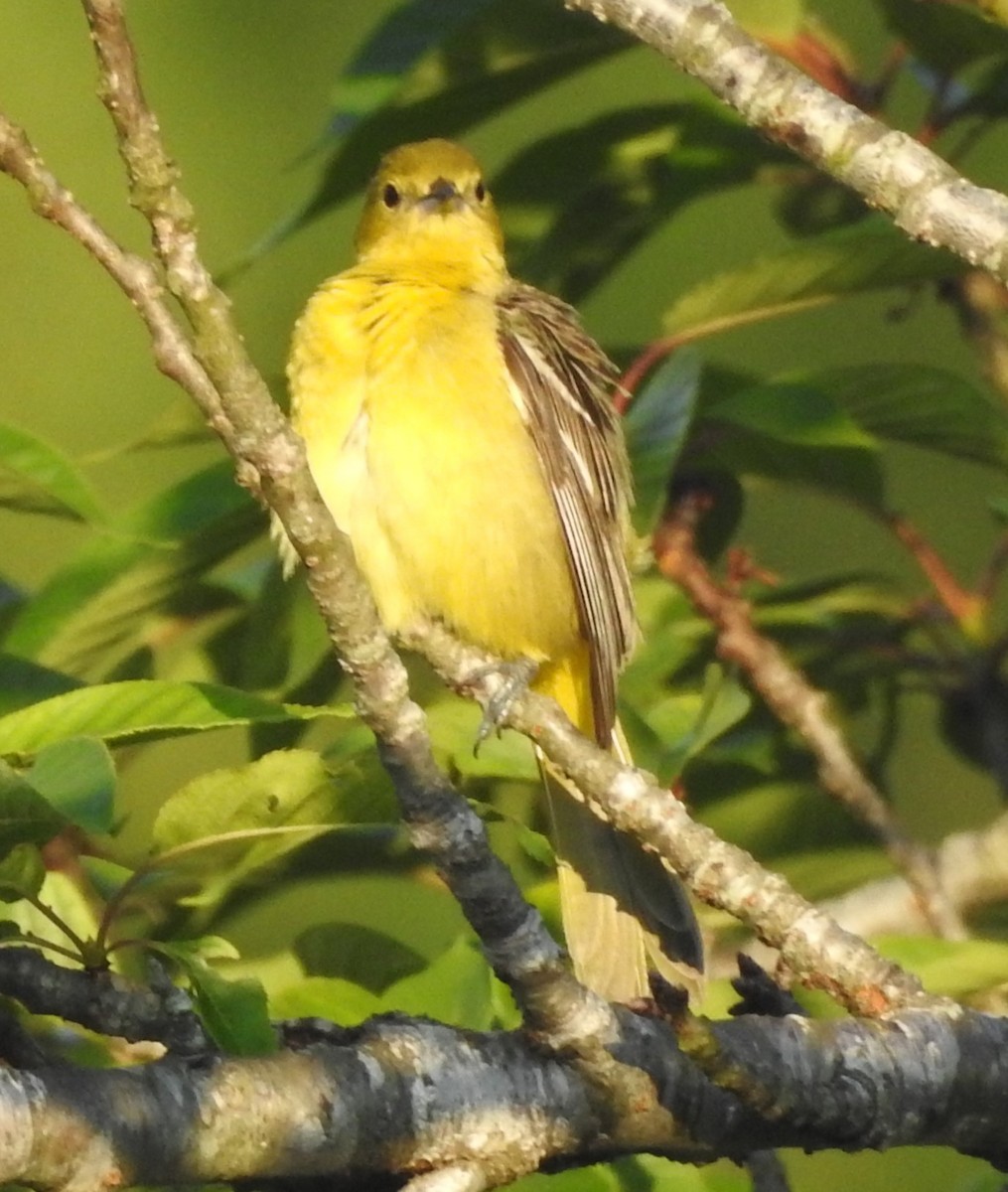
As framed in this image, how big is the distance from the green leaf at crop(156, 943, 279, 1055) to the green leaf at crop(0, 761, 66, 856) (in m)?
0.21

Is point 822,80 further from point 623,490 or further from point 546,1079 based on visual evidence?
point 546,1079

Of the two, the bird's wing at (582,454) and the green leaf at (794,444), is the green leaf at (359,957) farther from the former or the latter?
the green leaf at (794,444)

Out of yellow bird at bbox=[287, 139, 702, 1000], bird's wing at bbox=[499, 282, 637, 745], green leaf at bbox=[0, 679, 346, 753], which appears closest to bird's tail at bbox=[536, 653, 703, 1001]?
yellow bird at bbox=[287, 139, 702, 1000]

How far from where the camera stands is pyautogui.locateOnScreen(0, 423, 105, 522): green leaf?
117 inches

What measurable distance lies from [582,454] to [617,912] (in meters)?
0.91

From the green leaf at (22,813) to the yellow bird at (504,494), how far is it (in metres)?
1.19

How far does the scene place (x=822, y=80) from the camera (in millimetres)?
4125

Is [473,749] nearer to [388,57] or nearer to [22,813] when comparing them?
[22,813]

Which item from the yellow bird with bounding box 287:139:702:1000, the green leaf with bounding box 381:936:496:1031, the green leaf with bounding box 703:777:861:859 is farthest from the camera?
the green leaf with bounding box 703:777:861:859

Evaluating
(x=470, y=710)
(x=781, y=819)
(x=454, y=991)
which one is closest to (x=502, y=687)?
(x=470, y=710)

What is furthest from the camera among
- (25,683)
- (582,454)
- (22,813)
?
(582,454)

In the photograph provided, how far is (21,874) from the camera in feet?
7.45

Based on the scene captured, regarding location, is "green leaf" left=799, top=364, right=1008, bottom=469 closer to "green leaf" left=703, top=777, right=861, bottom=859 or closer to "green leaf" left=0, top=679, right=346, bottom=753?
"green leaf" left=703, top=777, right=861, bottom=859

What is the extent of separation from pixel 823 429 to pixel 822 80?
0.88 metres
